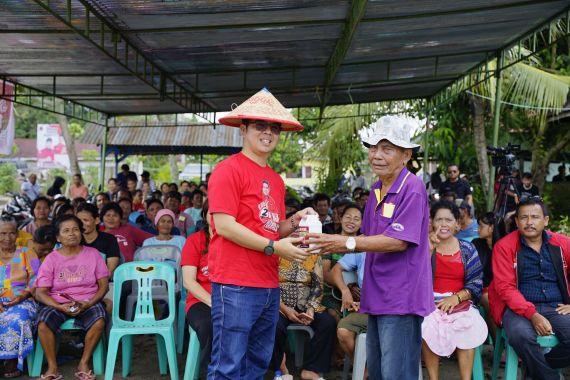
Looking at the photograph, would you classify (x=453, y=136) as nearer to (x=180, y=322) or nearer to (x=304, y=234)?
(x=180, y=322)

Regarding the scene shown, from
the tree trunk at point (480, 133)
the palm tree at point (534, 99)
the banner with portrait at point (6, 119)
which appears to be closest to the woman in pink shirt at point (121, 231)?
the banner with portrait at point (6, 119)

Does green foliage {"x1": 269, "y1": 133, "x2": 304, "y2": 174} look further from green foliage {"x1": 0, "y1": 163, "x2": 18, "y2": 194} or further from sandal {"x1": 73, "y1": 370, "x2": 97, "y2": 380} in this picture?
sandal {"x1": 73, "y1": 370, "x2": 97, "y2": 380}

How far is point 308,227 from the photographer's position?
2.71 meters

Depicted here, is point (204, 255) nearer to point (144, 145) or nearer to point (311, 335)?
point (311, 335)

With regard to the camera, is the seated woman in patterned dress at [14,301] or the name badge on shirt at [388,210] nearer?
the name badge on shirt at [388,210]

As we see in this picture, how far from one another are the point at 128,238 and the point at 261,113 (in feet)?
13.1

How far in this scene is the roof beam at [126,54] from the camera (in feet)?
17.1

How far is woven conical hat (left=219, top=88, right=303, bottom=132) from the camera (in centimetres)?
270

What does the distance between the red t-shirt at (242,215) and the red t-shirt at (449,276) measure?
1.85 m

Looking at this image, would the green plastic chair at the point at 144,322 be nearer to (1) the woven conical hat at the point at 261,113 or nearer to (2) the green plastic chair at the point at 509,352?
(1) the woven conical hat at the point at 261,113

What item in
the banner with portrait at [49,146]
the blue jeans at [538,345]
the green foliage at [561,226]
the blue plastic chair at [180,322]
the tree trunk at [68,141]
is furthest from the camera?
the banner with portrait at [49,146]

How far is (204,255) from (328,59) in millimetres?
4378

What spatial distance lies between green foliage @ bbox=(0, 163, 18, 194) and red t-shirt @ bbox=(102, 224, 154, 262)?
86.5 ft

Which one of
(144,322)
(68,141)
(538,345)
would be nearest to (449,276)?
(538,345)
